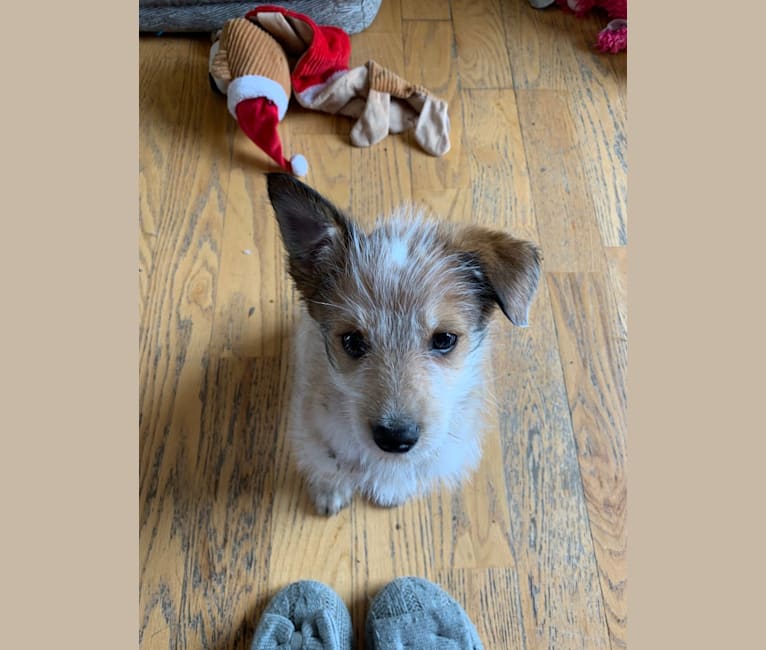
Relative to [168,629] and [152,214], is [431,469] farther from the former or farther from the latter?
[152,214]

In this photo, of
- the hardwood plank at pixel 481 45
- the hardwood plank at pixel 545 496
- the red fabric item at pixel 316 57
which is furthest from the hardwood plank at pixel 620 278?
the red fabric item at pixel 316 57

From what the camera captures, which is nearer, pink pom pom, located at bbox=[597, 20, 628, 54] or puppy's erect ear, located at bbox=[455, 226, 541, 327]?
puppy's erect ear, located at bbox=[455, 226, 541, 327]

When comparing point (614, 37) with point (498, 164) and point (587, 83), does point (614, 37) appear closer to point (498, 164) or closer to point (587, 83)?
point (587, 83)

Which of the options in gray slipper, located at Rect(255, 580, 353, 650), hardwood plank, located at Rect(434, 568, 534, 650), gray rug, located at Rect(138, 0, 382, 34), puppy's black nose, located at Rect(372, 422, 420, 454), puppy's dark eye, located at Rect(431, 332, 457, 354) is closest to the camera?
puppy's black nose, located at Rect(372, 422, 420, 454)

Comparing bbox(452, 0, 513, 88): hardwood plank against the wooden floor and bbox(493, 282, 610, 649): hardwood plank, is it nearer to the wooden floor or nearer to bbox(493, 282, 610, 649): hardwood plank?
the wooden floor

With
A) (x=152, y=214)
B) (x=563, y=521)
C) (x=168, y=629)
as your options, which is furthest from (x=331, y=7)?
(x=168, y=629)

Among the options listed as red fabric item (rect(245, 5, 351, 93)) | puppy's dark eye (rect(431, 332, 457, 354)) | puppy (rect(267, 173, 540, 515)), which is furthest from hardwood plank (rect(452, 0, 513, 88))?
puppy's dark eye (rect(431, 332, 457, 354))

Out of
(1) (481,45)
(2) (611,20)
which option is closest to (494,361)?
(1) (481,45)

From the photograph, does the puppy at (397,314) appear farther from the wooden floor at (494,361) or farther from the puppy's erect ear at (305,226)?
the wooden floor at (494,361)
